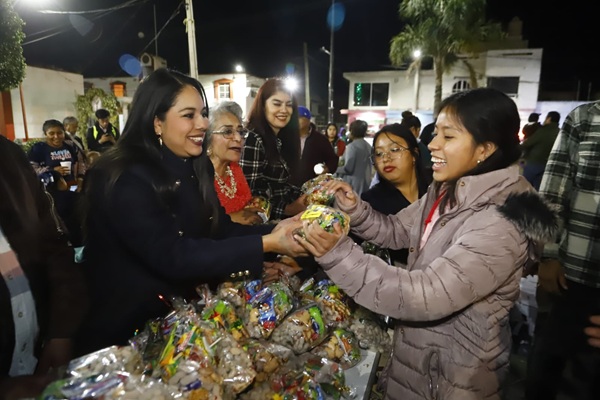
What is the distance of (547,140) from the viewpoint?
25.1ft

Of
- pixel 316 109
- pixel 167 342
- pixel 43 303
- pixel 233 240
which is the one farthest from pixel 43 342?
pixel 316 109

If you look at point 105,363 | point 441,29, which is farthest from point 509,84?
point 105,363

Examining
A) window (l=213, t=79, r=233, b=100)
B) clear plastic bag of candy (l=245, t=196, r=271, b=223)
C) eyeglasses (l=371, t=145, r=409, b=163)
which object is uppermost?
window (l=213, t=79, r=233, b=100)

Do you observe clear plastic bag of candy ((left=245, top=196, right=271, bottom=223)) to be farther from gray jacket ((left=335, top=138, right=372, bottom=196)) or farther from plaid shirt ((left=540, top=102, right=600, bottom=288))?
gray jacket ((left=335, top=138, right=372, bottom=196))

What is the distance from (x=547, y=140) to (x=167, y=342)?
329 inches

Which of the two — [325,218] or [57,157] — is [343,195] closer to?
[325,218]

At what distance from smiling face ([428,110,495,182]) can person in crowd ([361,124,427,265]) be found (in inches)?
56.0

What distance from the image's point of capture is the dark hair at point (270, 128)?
3785 mm

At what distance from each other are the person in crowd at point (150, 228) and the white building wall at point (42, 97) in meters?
20.0

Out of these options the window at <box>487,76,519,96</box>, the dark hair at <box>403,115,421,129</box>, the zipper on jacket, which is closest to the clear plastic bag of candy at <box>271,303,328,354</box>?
the zipper on jacket

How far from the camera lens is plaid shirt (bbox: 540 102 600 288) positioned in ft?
8.37

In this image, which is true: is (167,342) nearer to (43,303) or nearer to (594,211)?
(43,303)

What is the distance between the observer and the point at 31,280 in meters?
1.56

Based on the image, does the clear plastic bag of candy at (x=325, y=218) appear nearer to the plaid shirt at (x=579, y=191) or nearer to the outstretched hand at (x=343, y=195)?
the outstretched hand at (x=343, y=195)
